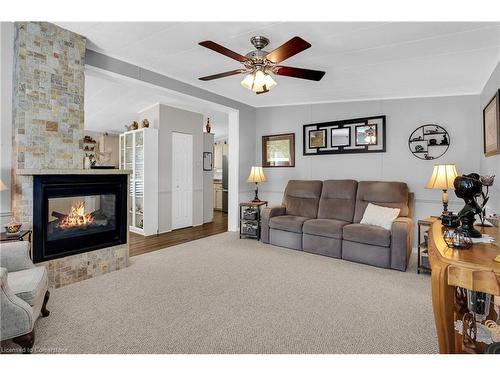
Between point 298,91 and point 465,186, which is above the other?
point 298,91

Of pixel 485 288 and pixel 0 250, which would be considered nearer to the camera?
pixel 485 288

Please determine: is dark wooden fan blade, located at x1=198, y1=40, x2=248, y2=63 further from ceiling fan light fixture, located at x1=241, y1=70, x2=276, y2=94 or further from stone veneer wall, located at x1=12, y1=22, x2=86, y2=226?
stone veneer wall, located at x1=12, y1=22, x2=86, y2=226

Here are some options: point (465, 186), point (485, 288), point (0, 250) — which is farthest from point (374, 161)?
point (0, 250)

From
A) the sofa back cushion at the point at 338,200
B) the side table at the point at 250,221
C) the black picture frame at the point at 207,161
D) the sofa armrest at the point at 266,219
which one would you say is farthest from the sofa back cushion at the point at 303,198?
the black picture frame at the point at 207,161

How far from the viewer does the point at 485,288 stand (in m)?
1.36

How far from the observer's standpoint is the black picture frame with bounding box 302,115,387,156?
446 cm

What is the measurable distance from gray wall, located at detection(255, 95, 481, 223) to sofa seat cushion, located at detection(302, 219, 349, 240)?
115cm

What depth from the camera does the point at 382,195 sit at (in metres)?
4.05

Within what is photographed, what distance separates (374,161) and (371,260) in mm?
1787

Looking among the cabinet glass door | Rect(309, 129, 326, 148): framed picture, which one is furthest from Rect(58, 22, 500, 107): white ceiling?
the cabinet glass door

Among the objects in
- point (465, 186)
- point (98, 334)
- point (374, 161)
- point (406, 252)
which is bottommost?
point (98, 334)

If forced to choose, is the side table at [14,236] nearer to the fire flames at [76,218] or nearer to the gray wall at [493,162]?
the fire flames at [76,218]

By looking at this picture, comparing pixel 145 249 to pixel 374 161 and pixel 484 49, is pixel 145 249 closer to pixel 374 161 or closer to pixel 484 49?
pixel 374 161

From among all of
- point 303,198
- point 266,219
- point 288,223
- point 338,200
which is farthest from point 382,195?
point 266,219
